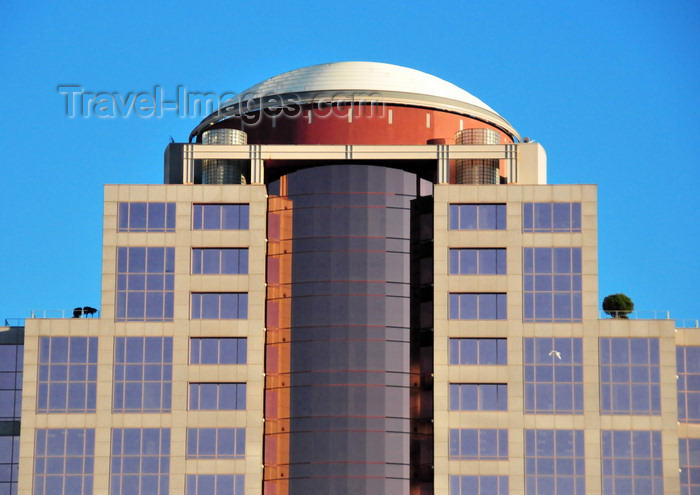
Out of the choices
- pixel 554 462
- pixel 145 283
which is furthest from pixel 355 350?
pixel 554 462

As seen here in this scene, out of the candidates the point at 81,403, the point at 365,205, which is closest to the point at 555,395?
Result: the point at 365,205

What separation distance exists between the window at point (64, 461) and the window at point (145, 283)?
1078 cm

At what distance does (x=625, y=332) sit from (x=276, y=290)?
30194mm

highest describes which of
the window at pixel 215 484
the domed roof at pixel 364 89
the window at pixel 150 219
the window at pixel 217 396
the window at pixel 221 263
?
the domed roof at pixel 364 89

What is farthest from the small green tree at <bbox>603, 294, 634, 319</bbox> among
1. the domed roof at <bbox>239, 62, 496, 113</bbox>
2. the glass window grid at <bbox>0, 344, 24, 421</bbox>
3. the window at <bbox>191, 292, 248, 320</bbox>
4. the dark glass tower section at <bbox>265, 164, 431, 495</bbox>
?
the glass window grid at <bbox>0, 344, 24, 421</bbox>

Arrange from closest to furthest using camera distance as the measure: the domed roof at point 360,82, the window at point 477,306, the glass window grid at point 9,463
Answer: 1. the window at point 477,306
2. the glass window grid at point 9,463
3. the domed roof at point 360,82

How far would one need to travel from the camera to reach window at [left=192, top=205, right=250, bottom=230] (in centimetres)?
12194

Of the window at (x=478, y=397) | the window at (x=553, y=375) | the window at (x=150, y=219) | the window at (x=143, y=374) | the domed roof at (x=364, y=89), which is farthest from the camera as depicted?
the domed roof at (x=364, y=89)

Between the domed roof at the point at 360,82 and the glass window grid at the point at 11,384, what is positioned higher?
the domed roof at the point at 360,82

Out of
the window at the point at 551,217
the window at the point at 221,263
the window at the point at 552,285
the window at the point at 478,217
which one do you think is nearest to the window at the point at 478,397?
the window at the point at 552,285

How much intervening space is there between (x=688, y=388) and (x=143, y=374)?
1850 inches

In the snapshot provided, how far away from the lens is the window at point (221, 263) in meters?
121

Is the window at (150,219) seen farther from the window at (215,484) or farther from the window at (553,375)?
the window at (553,375)

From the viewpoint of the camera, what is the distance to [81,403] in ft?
393
